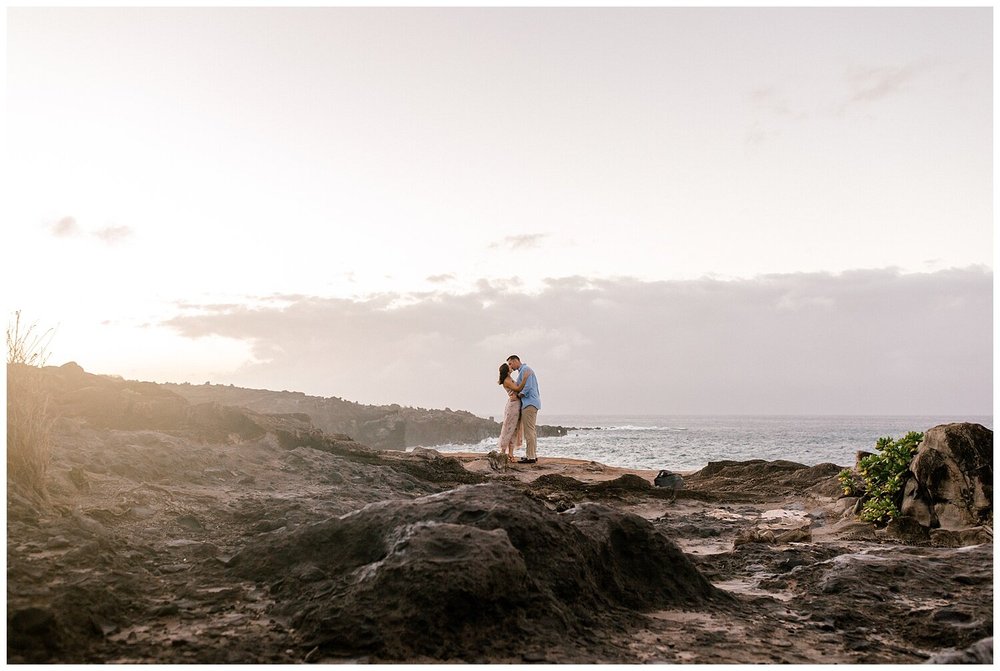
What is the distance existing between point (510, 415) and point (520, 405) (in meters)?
0.33

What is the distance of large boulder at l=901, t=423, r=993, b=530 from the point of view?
7.12 metres

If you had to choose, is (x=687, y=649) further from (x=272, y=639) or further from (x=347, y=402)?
(x=347, y=402)

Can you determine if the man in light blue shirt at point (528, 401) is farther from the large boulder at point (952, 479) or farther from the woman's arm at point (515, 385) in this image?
the large boulder at point (952, 479)

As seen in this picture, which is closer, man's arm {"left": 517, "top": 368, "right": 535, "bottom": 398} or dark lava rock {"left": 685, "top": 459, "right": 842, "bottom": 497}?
dark lava rock {"left": 685, "top": 459, "right": 842, "bottom": 497}

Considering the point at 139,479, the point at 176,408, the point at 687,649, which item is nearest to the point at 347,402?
the point at 176,408

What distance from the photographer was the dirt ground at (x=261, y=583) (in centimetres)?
359

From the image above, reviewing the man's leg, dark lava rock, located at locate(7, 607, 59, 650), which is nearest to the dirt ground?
dark lava rock, located at locate(7, 607, 59, 650)

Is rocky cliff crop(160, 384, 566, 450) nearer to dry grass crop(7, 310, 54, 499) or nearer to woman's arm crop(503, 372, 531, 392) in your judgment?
woman's arm crop(503, 372, 531, 392)

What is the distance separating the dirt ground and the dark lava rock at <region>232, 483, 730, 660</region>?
0.31 feet

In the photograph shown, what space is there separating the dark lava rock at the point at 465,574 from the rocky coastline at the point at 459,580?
0.5 inches


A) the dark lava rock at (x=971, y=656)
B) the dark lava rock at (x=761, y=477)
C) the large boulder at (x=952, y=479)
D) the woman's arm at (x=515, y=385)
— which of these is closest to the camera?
the dark lava rock at (x=971, y=656)

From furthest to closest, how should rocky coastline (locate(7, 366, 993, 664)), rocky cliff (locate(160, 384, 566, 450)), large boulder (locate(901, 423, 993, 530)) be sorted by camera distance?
rocky cliff (locate(160, 384, 566, 450)), large boulder (locate(901, 423, 993, 530)), rocky coastline (locate(7, 366, 993, 664))

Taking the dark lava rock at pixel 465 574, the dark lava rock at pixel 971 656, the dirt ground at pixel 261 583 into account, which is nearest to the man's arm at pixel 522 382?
the dirt ground at pixel 261 583

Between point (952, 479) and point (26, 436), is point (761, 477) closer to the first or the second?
point (952, 479)
